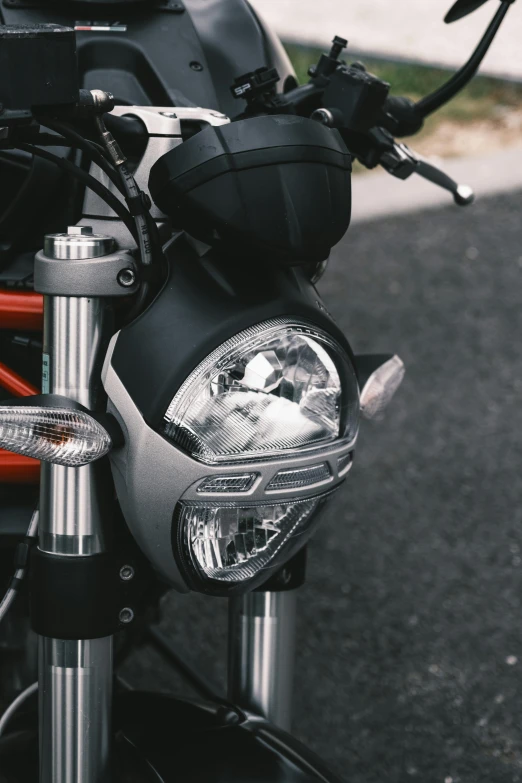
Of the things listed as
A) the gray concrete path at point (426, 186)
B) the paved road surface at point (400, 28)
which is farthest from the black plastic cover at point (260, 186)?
the paved road surface at point (400, 28)

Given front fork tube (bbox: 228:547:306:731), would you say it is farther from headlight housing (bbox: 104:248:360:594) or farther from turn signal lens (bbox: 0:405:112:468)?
turn signal lens (bbox: 0:405:112:468)

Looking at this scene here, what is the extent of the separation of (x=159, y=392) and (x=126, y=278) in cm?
12

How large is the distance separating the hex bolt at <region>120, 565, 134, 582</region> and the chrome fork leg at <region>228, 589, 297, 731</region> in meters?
0.21

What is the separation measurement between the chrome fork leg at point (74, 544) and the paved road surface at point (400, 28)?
6.45 metres

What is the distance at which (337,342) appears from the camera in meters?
1.15

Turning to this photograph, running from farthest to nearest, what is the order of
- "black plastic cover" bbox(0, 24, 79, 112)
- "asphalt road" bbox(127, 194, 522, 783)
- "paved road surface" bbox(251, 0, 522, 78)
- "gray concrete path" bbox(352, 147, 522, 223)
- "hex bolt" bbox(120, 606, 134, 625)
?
"paved road surface" bbox(251, 0, 522, 78) < "gray concrete path" bbox(352, 147, 522, 223) < "asphalt road" bbox(127, 194, 522, 783) < "hex bolt" bbox(120, 606, 134, 625) < "black plastic cover" bbox(0, 24, 79, 112)

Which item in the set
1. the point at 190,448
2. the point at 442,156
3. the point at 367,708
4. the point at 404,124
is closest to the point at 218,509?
the point at 190,448

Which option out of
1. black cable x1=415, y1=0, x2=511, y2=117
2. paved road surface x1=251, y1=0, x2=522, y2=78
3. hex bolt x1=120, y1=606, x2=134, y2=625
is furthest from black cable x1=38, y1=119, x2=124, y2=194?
paved road surface x1=251, y1=0, x2=522, y2=78

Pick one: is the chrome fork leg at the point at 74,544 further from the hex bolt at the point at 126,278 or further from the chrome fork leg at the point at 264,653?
the chrome fork leg at the point at 264,653

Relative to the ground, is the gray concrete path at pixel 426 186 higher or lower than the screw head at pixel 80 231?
lower

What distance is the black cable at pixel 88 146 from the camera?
100cm

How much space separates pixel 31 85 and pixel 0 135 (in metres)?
0.06

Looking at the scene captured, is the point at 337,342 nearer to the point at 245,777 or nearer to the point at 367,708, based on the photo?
the point at 245,777

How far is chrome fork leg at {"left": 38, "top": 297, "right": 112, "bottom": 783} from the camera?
1.06m
